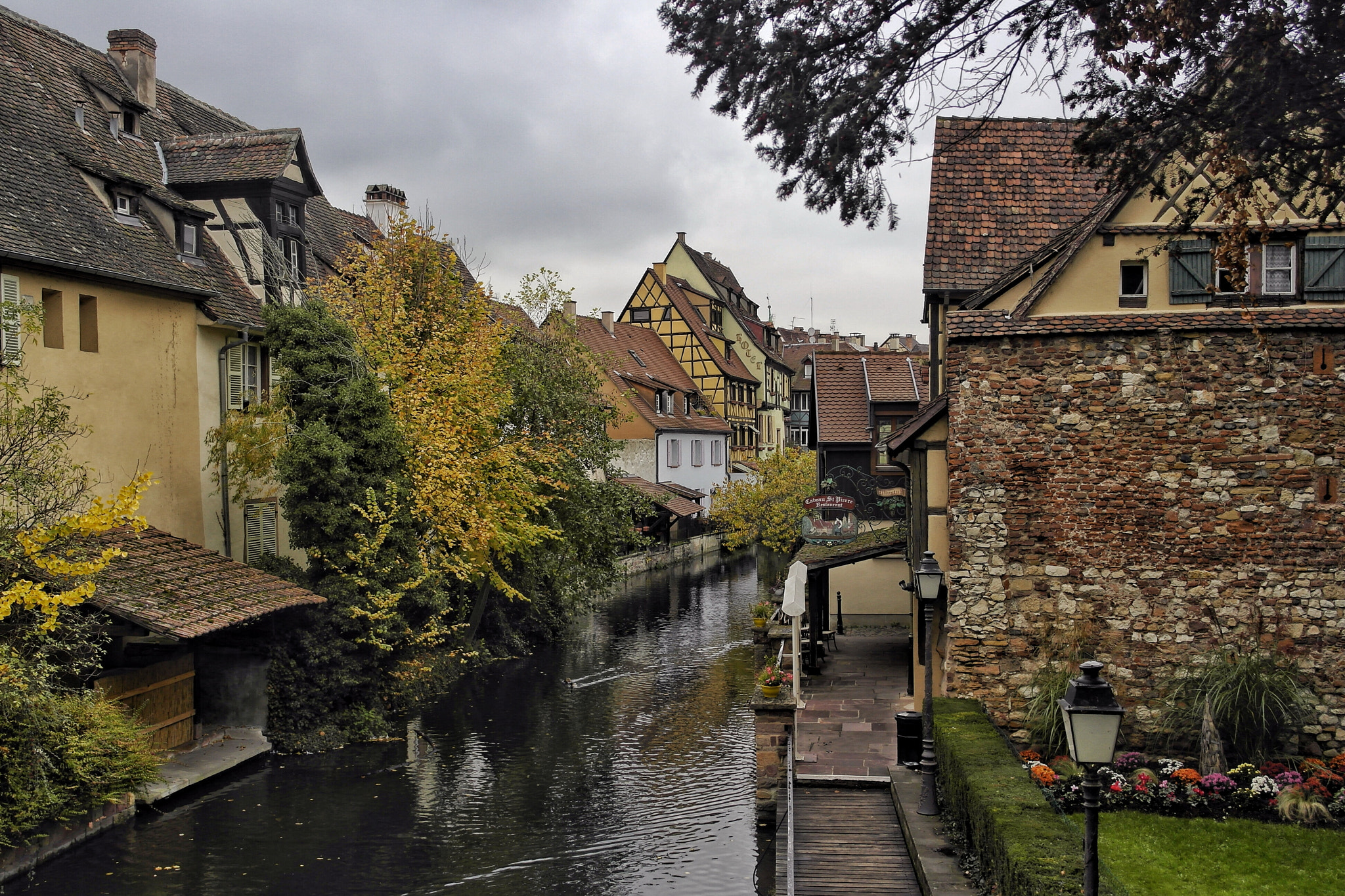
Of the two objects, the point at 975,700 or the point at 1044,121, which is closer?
the point at 975,700

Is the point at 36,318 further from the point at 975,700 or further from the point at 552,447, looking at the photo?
the point at 975,700

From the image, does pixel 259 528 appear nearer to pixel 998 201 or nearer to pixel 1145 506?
pixel 998 201

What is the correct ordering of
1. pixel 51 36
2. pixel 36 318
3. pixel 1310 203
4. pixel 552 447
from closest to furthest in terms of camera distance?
pixel 1310 203
pixel 36 318
pixel 51 36
pixel 552 447

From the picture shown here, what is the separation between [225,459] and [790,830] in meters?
12.6

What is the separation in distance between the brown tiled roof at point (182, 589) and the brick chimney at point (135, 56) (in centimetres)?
1070

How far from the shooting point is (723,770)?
1634 cm

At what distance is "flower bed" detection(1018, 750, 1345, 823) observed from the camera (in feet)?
35.2

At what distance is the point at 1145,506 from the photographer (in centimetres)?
1249

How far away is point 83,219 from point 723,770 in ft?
44.1

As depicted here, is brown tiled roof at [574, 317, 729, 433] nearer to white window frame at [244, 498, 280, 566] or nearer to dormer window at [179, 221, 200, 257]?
white window frame at [244, 498, 280, 566]

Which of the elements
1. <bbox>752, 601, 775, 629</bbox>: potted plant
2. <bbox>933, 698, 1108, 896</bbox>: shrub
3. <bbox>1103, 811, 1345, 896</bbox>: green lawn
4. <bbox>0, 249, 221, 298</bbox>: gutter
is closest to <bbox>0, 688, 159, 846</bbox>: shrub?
<bbox>0, 249, 221, 298</bbox>: gutter

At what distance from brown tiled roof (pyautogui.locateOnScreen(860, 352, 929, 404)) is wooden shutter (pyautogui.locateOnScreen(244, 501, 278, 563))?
46.4ft

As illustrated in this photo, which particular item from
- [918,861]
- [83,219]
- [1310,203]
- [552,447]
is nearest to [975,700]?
[918,861]

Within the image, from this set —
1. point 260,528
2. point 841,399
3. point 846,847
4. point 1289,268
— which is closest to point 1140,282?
point 1289,268
